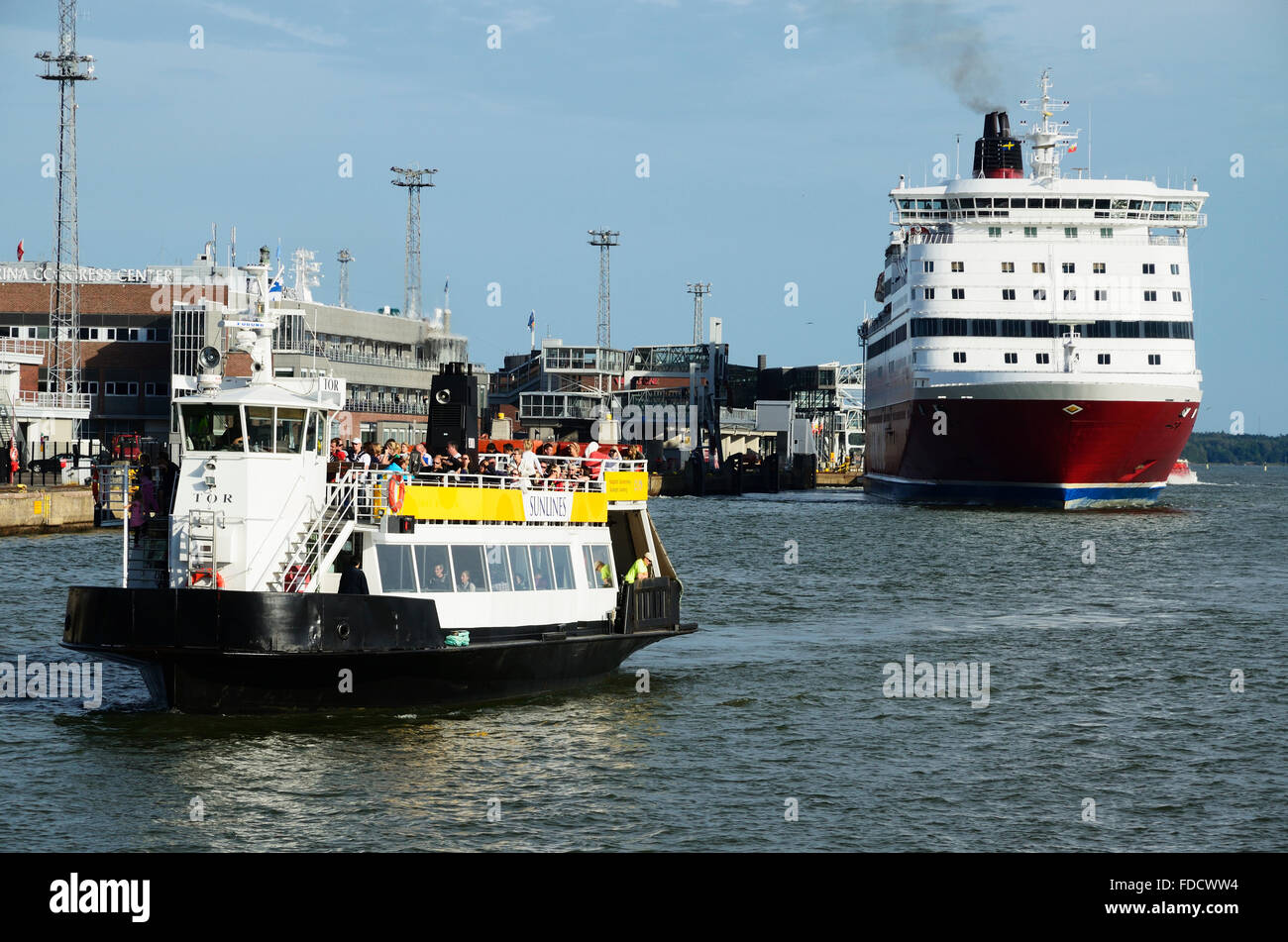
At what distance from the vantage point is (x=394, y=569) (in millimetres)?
24297

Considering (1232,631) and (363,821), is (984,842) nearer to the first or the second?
(363,821)

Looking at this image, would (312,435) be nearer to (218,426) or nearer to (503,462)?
(218,426)

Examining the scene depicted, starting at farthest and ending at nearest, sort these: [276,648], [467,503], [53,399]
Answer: [53,399], [467,503], [276,648]

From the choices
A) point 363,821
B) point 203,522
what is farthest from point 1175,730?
point 203,522

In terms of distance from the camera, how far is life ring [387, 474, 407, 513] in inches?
944

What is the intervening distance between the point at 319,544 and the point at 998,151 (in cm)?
8122

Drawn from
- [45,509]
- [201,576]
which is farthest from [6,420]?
[201,576]

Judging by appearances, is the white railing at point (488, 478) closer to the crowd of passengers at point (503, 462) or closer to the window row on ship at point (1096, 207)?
the crowd of passengers at point (503, 462)

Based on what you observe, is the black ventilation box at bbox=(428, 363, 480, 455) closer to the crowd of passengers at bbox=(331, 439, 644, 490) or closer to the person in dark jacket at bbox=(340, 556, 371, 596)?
the crowd of passengers at bbox=(331, 439, 644, 490)

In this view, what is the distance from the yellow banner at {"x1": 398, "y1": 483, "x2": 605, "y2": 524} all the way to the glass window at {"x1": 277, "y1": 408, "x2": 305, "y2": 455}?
1908 millimetres

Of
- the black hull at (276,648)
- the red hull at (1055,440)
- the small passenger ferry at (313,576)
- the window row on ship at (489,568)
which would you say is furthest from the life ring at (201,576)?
the red hull at (1055,440)

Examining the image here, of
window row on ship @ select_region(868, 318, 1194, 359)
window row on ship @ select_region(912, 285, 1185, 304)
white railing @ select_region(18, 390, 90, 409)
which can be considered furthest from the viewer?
white railing @ select_region(18, 390, 90, 409)

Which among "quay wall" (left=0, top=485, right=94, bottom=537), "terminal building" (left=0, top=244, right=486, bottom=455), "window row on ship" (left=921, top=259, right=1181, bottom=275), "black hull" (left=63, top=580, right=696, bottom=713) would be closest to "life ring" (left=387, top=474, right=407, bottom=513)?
"black hull" (left=63, top=580, right=696, bottom=713)
